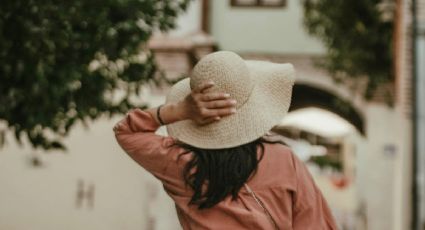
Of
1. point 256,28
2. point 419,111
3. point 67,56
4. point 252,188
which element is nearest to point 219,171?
point 252,188

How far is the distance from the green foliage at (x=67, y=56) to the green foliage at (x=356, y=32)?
7.23 metres

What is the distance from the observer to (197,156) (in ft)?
8.78

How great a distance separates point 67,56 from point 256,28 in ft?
39.0

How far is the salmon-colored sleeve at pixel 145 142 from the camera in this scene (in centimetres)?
270

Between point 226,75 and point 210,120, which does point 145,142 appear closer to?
point 210,120

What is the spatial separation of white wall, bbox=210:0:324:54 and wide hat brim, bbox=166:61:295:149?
15634mm

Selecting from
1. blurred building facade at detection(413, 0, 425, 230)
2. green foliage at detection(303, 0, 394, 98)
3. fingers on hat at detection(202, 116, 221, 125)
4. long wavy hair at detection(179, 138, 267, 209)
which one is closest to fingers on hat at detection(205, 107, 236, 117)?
fingers on hat at detection(202, 116, 221, 125)

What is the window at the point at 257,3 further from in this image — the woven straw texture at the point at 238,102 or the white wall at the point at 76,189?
the woven straw texture at the point at 238,102

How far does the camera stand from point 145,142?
106 inches

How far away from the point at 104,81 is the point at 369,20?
805cm

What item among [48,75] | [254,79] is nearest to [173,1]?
[48,75]

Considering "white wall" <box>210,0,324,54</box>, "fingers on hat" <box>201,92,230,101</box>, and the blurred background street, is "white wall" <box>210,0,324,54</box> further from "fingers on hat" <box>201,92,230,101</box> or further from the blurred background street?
"fingers on hat" <box>201,92,230,101</box>

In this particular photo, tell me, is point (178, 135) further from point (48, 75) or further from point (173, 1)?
point (173, 1)

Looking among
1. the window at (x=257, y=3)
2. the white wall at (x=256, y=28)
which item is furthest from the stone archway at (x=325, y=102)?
the window at (x=257, y=3)
